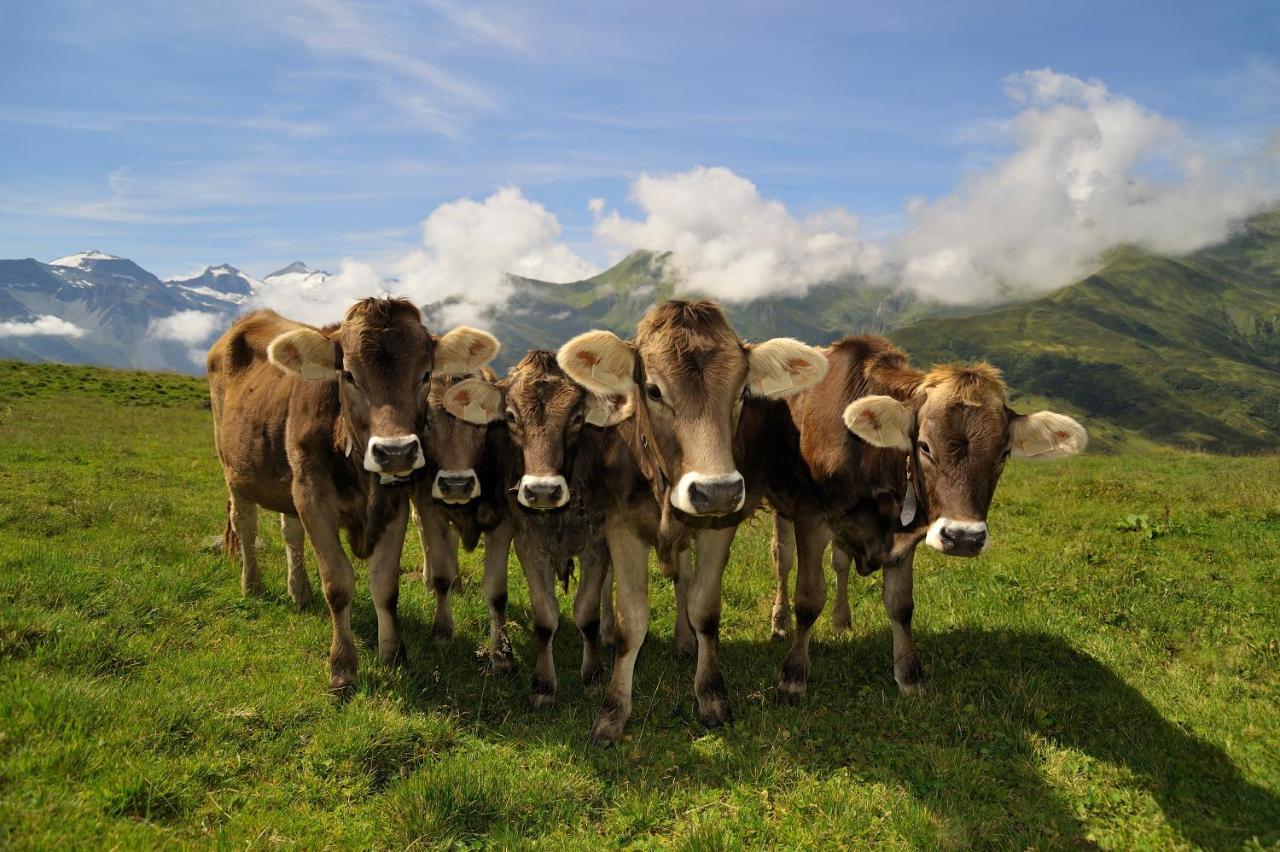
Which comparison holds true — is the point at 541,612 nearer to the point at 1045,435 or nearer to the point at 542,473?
the point at 542,473

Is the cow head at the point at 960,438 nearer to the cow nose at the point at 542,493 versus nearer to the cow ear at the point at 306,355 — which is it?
the cow nose at the point at 542,493

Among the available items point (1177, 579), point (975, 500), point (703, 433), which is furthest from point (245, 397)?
point (1177, 579)

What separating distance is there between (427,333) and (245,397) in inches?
118

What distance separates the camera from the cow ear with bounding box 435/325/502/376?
22.1 ft

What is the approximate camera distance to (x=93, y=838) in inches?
152

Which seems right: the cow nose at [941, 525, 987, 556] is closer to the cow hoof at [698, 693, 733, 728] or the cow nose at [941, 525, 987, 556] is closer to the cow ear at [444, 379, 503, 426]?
the cow hoof at [698, 693, 733, 728]

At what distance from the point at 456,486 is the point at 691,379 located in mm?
2640

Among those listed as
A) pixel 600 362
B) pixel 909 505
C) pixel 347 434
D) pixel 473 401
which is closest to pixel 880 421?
pixel 909 505

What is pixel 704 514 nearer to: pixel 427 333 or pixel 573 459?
pixel 573 459

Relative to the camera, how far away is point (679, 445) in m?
5.09

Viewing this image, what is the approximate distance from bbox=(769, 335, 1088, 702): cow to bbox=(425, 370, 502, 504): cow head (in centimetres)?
290

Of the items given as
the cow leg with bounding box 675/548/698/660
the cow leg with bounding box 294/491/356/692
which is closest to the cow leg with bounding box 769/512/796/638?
the cow leg with bounding box 675/548/698/660

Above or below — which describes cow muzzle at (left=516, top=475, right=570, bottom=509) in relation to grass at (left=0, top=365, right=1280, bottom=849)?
above

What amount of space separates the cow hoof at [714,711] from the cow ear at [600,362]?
2.73 meters
